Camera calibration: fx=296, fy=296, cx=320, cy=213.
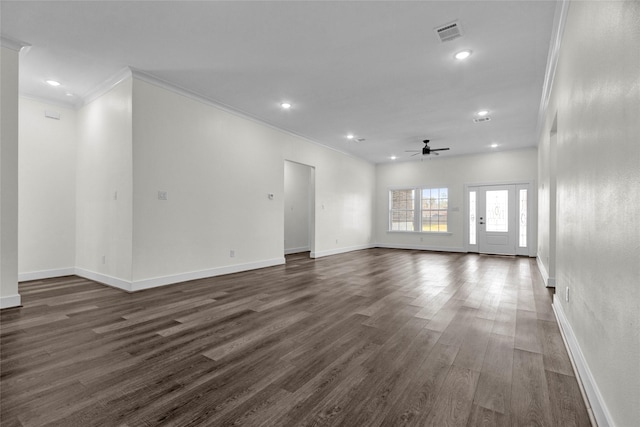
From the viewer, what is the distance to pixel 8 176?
344 cm

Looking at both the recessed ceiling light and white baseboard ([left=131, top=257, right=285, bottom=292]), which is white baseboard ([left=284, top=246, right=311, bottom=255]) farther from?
the recessed ceiling light

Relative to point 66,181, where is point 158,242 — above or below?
below

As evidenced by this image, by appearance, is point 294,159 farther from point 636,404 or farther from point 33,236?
point 636,404

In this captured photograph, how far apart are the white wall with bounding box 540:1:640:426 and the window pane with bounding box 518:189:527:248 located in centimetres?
681

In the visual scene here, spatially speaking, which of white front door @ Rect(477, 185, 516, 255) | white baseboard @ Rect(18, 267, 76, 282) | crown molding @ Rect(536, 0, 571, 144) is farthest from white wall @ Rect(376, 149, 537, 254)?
white baseboard @ Rect(18, 267, 76, 282)

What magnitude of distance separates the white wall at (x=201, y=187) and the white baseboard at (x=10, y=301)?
1174 millimetres

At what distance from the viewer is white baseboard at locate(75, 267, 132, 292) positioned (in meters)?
4.20

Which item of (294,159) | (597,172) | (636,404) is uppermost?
(294,159)

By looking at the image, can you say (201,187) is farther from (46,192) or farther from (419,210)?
(419,210)

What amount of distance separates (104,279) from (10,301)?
1.22m

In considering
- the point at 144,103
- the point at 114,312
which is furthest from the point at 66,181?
the point at 114,312

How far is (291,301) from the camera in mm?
3684

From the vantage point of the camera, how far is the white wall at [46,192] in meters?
4.82

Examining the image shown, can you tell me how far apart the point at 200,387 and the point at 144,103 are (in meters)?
4.05
